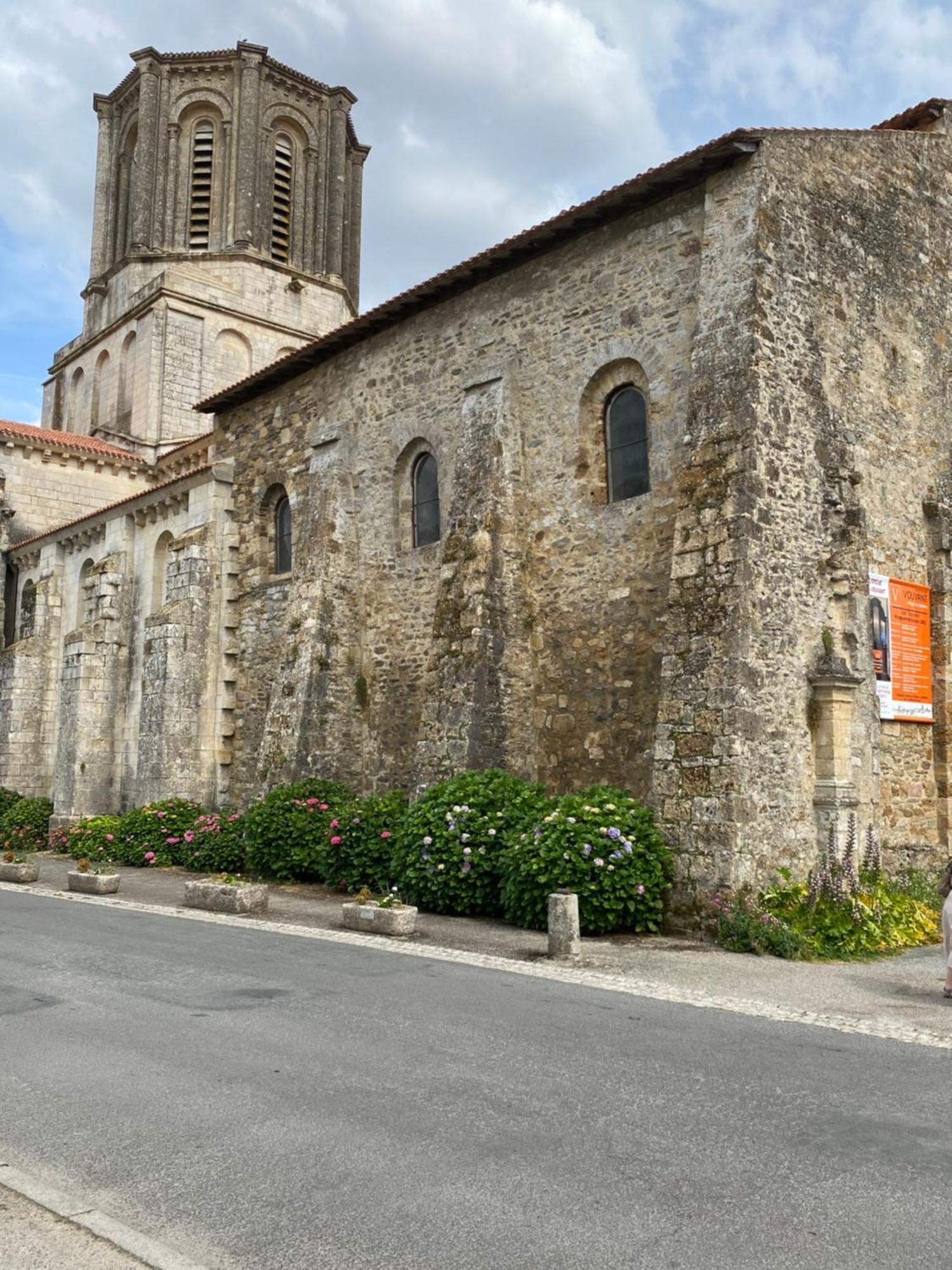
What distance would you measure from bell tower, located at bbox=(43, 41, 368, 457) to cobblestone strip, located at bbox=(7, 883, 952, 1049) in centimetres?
2083

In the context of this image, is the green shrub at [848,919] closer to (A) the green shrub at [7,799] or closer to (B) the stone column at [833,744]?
(B) the stone column at [833,744]

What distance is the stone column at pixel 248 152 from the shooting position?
3031cm

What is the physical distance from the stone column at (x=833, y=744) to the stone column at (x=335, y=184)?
25683 mm

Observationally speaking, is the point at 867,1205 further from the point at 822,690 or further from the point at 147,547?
the point at 147,547

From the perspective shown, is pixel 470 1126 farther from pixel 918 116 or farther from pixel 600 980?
pixel 918 116

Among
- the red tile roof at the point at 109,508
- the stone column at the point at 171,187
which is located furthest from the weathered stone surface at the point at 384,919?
the stone column at the point at 171,187

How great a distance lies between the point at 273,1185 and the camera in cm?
404

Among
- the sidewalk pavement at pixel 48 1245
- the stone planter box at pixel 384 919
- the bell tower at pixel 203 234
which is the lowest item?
the sidewalk pavement at pixel 48 1245

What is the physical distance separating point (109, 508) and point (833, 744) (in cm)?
1746

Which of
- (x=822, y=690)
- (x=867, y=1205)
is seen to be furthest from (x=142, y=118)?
(x=867, y=1205)

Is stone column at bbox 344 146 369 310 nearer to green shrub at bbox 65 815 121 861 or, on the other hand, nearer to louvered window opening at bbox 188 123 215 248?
louvered window opening at bbox 188 123 215 248

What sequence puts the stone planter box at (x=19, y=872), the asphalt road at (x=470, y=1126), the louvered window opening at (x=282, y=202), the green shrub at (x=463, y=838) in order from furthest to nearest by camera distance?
the louvered window opening at (x=282, y=202) < the stone planter box at (x=19, y=872) < the green shrub at (x=463, y=838) < the asphalt road at (x=470, y=1126)

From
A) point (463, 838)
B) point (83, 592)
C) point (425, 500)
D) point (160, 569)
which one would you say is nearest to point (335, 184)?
point (83, 592)

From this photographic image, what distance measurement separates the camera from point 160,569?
72.7ft
